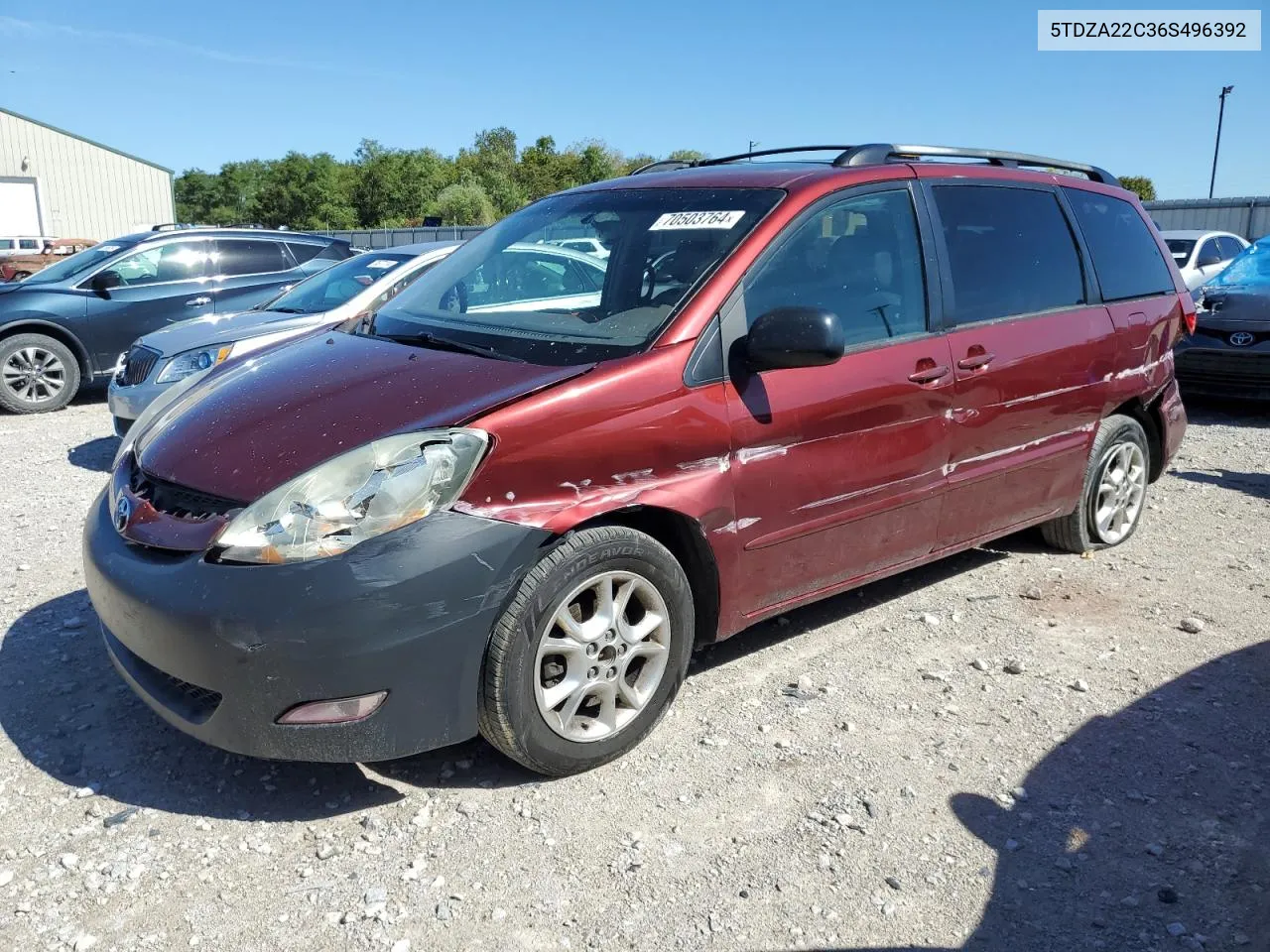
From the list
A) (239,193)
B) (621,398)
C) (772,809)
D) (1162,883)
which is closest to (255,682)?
(621,398)

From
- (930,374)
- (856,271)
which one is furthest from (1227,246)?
(856,271)

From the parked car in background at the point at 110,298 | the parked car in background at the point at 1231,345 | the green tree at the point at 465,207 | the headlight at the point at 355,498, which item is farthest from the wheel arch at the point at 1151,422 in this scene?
the green tree at the point at 465,207

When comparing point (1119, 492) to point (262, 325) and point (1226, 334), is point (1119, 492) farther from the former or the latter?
point (262, 325)

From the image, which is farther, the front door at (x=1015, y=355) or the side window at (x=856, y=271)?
the front door at (x=1015, y=355)

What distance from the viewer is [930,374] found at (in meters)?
3.88

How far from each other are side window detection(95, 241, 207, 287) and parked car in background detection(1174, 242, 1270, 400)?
8.93 m

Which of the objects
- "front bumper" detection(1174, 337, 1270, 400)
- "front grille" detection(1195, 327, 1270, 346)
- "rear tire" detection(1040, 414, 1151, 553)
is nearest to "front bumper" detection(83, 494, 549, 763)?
"rear tire" detection(1040, 414, 1151, 553)

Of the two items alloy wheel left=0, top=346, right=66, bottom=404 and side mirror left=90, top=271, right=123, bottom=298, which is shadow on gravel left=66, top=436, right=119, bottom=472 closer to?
alloy wheel left=0, top=346, right=66, bottom=404

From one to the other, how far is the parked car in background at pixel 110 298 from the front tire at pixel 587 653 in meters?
Result: 7.76

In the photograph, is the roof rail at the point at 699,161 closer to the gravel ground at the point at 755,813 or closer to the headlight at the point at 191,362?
the gravel ground at the point at 755,813

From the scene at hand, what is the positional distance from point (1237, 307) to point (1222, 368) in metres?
0.55

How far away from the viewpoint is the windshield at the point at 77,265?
32.3 ft

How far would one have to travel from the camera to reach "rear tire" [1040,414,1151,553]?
500 centimetres

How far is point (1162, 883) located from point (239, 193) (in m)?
101
